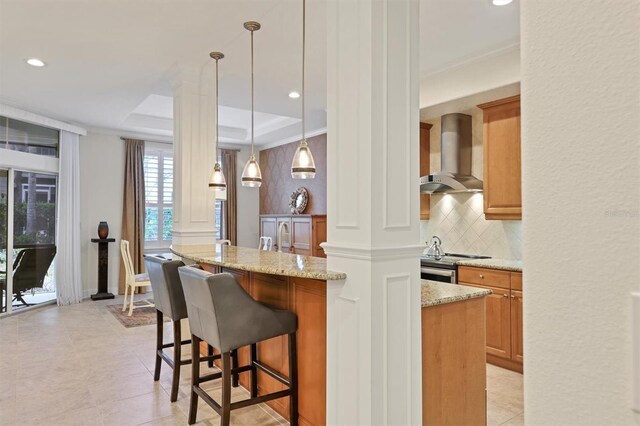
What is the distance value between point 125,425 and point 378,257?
6.66 feet

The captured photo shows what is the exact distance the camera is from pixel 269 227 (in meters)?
7.08

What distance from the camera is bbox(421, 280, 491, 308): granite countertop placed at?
2.13 m

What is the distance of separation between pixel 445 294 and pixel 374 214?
2.28ft

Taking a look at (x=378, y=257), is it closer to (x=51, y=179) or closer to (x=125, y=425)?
(x=125, y=425)

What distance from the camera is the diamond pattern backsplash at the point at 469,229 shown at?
13.8 ft

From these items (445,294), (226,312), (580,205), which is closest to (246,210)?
(226,312)

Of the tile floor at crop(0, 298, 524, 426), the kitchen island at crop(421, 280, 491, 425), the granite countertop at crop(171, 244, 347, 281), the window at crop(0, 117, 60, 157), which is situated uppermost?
the window at crop(0, 117, 60, 157)

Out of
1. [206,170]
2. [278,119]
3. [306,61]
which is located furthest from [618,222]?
[278,119]

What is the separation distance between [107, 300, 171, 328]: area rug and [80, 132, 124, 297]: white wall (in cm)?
107

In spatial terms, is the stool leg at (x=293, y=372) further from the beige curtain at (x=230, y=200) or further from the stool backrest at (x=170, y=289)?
the beige curtain at (x=230, y=200)

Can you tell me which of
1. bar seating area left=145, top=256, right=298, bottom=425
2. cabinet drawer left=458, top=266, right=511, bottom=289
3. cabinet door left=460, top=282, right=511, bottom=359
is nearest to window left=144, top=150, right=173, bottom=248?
bar seating area left=145, top=256, right=298, bottom=425

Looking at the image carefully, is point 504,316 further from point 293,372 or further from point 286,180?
point 286,180

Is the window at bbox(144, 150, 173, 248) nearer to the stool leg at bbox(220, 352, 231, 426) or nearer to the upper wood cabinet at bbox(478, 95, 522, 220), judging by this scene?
the upper wood cabinet at bbox(478, 95, 522, 220)

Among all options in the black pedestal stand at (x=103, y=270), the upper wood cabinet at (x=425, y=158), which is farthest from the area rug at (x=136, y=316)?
the upper wood cabinet at (x=425, y=158)
